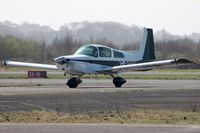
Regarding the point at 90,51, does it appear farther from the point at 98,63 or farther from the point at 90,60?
the point at 98,63

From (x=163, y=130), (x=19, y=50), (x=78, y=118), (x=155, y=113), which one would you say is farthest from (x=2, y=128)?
(x=19, y=50)

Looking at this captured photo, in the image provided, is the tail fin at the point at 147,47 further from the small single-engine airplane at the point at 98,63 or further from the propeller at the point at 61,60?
the propeller at the point at 61,60

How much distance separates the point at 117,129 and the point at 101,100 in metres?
8.73

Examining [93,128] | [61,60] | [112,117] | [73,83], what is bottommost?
[93,128]

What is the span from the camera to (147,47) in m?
40.6

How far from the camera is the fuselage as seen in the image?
3409 cm

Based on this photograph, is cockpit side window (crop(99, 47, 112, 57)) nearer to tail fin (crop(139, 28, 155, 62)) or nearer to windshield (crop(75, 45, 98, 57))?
windshield (crop(75, 45, 98, 57))

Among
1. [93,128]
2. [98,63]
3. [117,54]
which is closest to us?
[93,128]

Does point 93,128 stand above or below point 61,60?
below

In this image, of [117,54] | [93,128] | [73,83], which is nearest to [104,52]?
[117,54]

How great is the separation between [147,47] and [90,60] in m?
6.79

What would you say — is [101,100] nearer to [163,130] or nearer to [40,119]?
[40,119]

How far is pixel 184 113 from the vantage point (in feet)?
57.6

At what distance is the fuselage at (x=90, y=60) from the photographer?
34.1 meters
